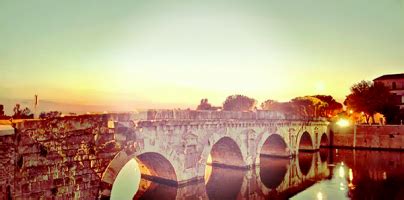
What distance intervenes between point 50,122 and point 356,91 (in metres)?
49.8

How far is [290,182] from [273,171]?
3.63 m

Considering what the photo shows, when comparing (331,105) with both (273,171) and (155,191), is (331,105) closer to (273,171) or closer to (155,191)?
(273,171)

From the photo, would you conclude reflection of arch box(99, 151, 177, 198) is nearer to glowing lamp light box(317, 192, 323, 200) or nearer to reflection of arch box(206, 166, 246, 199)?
reflection of arch box(206, 166, 246, 199)

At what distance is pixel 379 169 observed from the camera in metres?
29.7

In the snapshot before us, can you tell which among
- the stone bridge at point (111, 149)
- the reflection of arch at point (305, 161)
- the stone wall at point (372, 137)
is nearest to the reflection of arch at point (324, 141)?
the stone wall at point (372, 137)

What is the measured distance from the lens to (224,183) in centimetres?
2462

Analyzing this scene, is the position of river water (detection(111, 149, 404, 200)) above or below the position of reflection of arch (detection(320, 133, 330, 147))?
below

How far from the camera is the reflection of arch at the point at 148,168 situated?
15.6 metres

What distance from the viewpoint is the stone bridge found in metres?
12.5

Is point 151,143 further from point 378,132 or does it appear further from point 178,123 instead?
point 378,132

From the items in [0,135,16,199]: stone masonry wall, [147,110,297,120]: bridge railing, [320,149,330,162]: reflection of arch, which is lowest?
[320,149,330,162]: reflection of arch

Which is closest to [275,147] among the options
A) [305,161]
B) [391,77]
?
[305,161]

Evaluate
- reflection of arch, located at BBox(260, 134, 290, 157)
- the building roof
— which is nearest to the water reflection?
reflection of arch, located at BBox(260, 134, 290, 157)

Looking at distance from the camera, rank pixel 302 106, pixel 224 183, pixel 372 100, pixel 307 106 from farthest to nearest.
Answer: pixel 307 106, pixel 302 106, pixel 372 100, pixel 224 183
